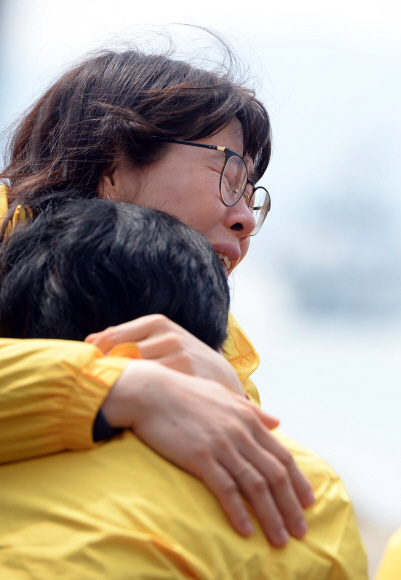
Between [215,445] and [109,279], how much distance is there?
0.97 feet

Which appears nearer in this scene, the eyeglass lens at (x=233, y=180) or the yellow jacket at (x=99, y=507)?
the yellow jacket at (x=99, y=507)

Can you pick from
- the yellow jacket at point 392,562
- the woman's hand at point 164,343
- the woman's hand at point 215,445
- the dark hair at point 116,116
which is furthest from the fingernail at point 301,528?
the dark hair at point 116,116

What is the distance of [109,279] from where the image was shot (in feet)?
2.96

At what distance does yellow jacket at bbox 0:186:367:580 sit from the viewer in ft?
2.24

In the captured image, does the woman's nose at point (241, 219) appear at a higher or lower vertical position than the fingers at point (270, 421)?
higher

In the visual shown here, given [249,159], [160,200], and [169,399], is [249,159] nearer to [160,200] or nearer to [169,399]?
[160,200]

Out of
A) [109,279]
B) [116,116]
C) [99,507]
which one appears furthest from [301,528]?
[116,116]

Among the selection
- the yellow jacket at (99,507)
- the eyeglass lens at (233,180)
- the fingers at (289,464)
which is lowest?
the yellow jacket at (99,507)

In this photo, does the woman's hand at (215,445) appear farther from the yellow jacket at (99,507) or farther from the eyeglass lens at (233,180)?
the eyeglass lens at (233,180)

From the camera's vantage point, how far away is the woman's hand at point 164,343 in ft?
2.82

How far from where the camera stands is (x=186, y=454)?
0.78 meters

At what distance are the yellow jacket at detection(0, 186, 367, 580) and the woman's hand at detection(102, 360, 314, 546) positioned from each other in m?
0.02

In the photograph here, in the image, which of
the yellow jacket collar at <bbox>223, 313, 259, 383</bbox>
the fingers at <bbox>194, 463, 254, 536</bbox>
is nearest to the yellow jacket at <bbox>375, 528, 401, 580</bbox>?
the fingers at <bbox>194, 463, 254, 536</bbox>

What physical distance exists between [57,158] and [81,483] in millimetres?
1116
